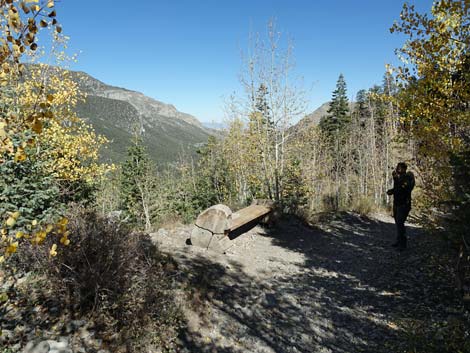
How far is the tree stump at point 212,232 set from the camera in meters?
7.33

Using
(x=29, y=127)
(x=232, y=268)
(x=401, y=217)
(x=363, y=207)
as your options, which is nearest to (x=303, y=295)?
(x=232, y=268)

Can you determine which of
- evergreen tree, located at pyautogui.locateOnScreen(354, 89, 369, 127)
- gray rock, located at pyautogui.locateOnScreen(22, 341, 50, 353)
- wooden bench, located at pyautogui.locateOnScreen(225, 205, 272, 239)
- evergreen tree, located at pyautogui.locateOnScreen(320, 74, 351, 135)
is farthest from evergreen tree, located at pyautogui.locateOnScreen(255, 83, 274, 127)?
evergreen tree, located at pyautogui.locateOnScreen(320, 74, 351, 135)

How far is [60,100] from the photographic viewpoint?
10930mm

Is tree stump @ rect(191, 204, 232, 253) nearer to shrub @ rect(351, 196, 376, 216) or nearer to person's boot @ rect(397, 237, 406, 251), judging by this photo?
person's boot @ rect(397, 237, 406, 251)

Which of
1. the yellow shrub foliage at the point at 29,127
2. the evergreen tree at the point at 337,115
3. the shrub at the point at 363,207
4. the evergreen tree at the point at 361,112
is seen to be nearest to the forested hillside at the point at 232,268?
the yellow shrub foliage at the point at 29,127

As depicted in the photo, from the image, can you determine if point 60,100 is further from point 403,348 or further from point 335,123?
point 335,123

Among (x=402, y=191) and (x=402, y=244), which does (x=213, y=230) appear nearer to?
(x=402, y=191)

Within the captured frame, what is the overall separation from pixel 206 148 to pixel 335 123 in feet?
58.8

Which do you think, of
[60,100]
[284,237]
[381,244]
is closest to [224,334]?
[284,237]

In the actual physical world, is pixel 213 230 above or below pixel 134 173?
below

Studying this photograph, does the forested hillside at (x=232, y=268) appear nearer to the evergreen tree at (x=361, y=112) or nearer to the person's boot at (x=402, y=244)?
the person's boot at (x=402, y=244)

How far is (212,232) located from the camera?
24.1 feet

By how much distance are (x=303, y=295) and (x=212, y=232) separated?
2.70m

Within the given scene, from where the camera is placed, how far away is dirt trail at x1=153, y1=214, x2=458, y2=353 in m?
4.21
